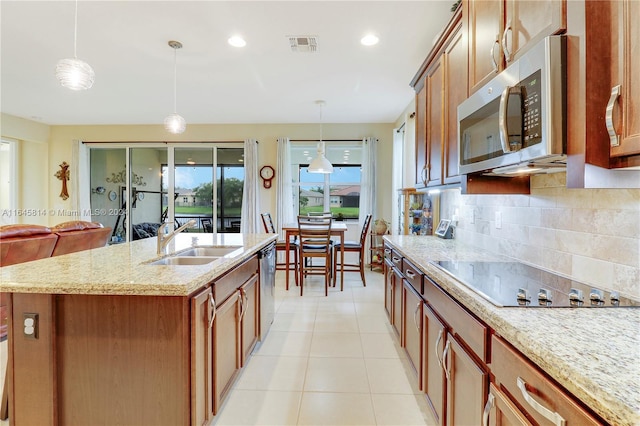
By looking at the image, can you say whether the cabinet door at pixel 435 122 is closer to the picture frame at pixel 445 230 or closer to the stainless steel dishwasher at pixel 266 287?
the picture frame at pixel 445 230

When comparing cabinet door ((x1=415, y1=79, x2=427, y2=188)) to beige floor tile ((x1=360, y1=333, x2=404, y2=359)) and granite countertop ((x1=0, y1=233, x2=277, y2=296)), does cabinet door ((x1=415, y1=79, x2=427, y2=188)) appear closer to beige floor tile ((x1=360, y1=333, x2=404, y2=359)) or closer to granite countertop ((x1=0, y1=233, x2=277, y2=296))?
beige floor tile ((x1=360, y1=333, x2=404, y2=359))

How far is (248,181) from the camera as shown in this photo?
19.1 ft

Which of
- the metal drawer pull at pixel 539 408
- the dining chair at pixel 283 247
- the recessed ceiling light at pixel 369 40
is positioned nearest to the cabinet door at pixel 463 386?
the metal drawer pull at pixel 539 408

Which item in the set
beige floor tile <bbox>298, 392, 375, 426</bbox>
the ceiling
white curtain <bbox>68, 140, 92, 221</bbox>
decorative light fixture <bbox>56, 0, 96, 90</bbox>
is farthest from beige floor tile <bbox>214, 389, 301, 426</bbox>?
white curtain <bbox>68, 140, 92, 221</bbox>

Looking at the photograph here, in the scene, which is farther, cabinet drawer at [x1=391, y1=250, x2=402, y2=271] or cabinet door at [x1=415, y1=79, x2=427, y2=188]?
cabinet door at [x1=415, y1=79, x2=427, y2=188]

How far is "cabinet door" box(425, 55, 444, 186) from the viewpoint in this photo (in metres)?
2.22

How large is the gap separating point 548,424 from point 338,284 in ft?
13.1

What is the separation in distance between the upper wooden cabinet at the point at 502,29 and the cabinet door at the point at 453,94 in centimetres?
13

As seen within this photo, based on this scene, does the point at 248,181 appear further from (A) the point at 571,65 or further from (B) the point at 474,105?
(A) the point at 571,65

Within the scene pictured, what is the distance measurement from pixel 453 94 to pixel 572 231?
1.05 meters

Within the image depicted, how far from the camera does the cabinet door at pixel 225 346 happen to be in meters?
1.58

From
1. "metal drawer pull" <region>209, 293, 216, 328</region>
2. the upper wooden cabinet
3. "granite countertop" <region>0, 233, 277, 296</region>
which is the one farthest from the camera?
"metal drawer pull" <region>209, 293, 216, 328</region>

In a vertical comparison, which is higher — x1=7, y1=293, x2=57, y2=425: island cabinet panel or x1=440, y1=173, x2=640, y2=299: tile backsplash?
x1=440, y1=173, x2=640, y2=299: tile backsplash

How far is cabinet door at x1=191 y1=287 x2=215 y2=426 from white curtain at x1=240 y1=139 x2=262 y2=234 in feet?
14.3
